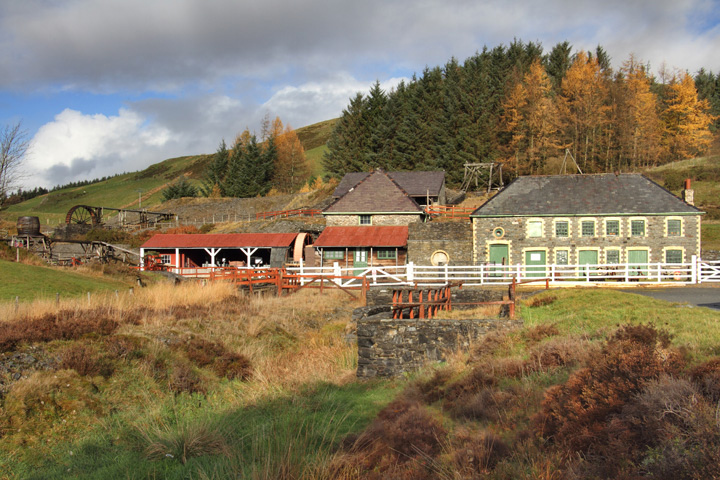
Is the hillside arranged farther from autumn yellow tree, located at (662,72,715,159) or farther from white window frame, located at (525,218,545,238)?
white window frame, located at (525,218,545,238)

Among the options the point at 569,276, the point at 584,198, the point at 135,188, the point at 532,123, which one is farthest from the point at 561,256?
the point at 135,188

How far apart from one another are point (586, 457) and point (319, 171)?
317 feet

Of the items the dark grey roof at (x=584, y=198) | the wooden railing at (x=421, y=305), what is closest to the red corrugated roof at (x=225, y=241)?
the dark grey roof at (x=584, y=198)

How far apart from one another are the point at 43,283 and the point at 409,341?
56.1 feet

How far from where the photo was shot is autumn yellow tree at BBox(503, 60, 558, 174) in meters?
53.2

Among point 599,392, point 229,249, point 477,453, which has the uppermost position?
point 229,249

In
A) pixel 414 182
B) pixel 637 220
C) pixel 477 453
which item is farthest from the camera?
pixel 414 182

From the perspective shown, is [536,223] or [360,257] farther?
[360,257]

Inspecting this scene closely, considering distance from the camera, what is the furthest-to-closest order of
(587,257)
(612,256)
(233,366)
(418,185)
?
(418,185), (587,257), (612,256), (233,366)

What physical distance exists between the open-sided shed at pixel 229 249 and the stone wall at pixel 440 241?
9.37 metres

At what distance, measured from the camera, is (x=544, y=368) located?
873 cm

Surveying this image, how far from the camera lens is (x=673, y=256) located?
31.6m

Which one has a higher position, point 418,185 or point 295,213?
point 418,185

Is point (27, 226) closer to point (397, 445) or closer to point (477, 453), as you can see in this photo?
point (397, 445)
